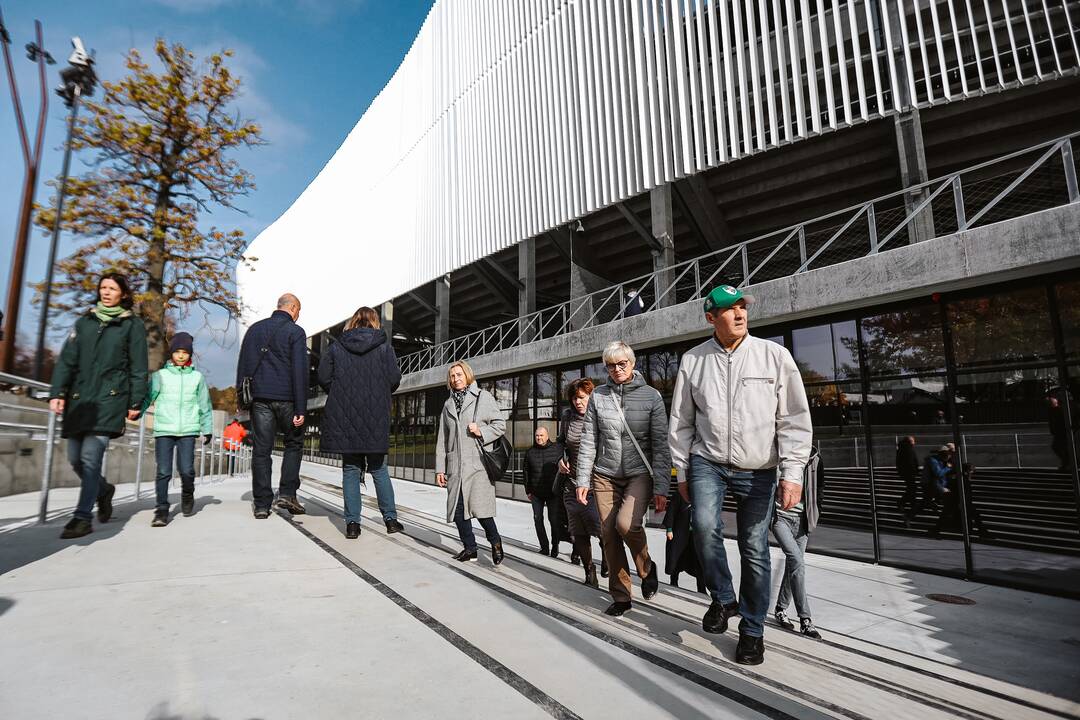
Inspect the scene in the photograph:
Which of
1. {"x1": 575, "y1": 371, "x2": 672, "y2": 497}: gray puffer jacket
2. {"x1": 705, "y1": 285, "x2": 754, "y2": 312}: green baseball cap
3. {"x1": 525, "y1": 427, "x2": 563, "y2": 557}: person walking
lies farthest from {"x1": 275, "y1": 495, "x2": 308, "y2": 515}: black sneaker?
{"x1": 705, "y1": 285, "x2": 754, "y2": 312}: green baseball cap

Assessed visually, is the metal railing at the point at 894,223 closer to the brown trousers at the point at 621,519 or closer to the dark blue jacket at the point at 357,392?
the brown trousers at the point at 621,519

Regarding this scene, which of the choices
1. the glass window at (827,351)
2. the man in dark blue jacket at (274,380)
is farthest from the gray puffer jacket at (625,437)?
the glass window at (827,351)

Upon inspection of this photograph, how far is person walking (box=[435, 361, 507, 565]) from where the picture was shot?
15.0 feet

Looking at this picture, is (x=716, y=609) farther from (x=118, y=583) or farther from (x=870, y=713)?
(x=118, y=583)

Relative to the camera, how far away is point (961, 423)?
7082 mm

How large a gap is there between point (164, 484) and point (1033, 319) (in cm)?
958

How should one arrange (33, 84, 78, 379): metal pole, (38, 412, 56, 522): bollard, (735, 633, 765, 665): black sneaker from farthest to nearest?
1. (33, 84, 78, 379): metal pole
2. (38, 412, 56, 522): bollard
3. (735, 633, 765, 665): black sneaker

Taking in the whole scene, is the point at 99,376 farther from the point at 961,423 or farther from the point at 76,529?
the point at 961,423

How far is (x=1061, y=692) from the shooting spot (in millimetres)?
3309

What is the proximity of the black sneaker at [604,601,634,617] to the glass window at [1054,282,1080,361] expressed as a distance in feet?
20.6

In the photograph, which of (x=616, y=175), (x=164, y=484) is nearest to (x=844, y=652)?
(x=164, y=484)

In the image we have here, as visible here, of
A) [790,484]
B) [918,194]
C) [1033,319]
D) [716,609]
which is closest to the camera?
[790,484]

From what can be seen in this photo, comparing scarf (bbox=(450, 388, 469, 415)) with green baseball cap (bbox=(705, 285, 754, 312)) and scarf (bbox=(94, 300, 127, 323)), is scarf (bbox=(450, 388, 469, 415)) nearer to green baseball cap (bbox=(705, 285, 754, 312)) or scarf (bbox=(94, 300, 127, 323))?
green baseball cap (bbox=(705, 285, 754, 312))

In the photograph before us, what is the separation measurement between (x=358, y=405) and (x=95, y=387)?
1.92 m
